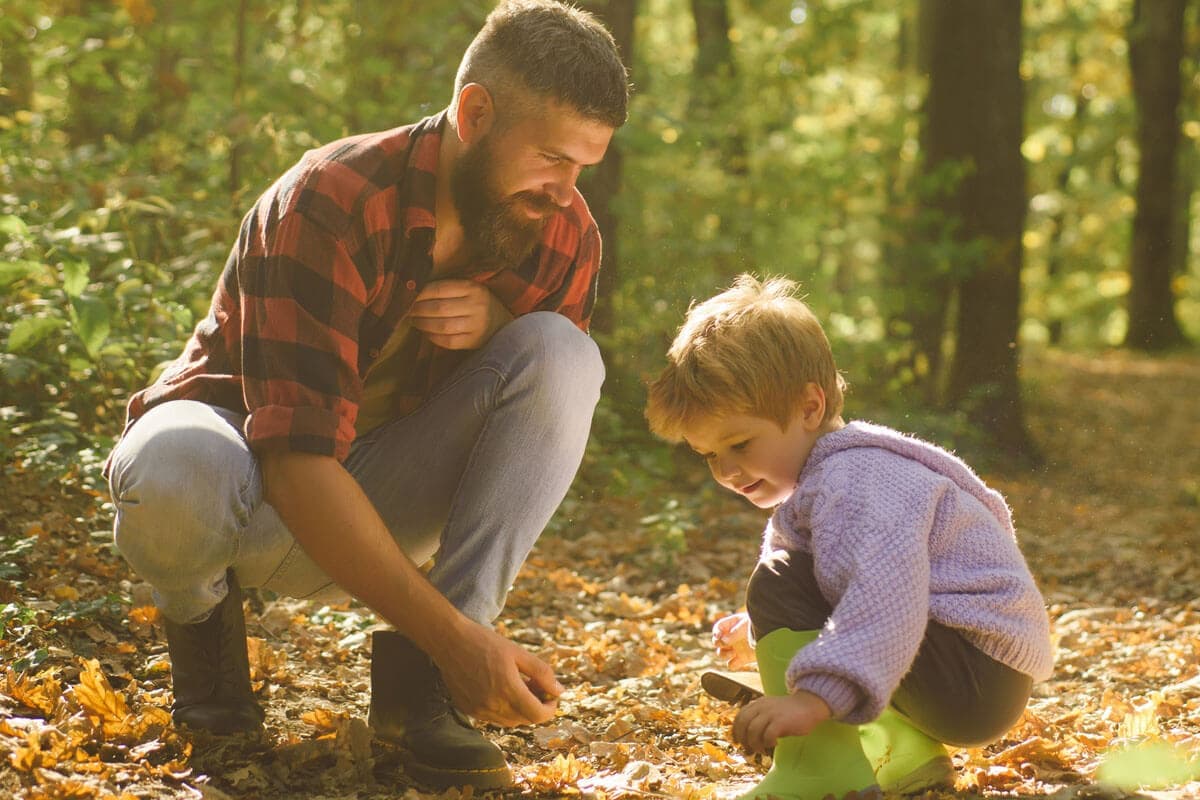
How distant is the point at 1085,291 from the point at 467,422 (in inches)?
882

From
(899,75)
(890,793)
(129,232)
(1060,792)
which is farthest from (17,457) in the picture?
(899,75)

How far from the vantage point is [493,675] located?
2.10 m

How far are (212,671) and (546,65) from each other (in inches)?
59.6

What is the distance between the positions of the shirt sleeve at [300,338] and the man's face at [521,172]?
35cm

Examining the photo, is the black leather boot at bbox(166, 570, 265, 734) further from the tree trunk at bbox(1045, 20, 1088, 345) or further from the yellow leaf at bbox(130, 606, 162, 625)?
the tree trunk at bbox(1045, 20, 1088, 345)

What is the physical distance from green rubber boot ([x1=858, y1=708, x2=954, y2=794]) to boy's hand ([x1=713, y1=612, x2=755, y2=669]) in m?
0.31

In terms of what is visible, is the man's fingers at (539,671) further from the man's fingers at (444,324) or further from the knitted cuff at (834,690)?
the man's fingers at (444,324)

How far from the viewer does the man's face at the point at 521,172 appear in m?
2.47

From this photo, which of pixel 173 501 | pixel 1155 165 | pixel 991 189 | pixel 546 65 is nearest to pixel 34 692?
pixel 173 501

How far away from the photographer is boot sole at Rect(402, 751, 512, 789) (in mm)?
2281

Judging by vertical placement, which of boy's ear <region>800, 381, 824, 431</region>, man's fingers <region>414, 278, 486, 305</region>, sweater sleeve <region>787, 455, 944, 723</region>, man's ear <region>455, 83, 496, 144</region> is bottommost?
sweater sleeve <region>787, 455, 944, 723</region>

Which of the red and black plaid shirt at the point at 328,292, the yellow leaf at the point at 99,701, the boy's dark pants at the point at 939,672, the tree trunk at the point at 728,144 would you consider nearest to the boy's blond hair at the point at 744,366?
the boy's dark pants at the point at 939,672

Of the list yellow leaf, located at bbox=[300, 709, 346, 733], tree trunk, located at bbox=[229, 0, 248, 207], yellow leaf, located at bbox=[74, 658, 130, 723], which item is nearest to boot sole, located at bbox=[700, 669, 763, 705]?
yellow leaf, located at bbox=[300, 709, 346, 733]

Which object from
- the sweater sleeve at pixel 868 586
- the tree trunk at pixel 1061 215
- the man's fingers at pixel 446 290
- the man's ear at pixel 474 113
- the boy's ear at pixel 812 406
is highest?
the man's ear at pixel 474 113
